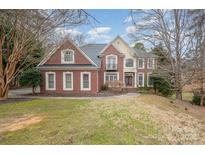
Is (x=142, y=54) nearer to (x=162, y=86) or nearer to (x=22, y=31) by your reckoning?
(x=162, y=86)

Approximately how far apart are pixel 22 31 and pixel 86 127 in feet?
7.66

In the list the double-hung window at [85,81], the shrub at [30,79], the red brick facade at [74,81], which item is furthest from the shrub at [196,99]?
the shrub at [30,79]

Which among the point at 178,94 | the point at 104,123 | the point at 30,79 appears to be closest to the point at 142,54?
the point at 178,94

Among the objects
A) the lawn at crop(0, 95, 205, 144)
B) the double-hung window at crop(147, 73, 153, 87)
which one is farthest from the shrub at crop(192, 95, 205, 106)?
the double-hung window at crop(147, 73, 153, 87)

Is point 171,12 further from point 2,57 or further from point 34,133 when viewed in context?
point 2,57

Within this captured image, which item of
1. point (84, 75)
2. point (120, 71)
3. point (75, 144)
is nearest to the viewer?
point (75, 144)

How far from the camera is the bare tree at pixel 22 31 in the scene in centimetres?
332

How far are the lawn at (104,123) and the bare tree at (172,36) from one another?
0.72 metres

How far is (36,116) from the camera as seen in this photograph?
377 cm

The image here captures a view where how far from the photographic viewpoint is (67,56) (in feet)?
24.3

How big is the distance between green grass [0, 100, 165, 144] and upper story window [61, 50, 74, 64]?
3.27 m

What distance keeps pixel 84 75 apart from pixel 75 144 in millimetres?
4732
